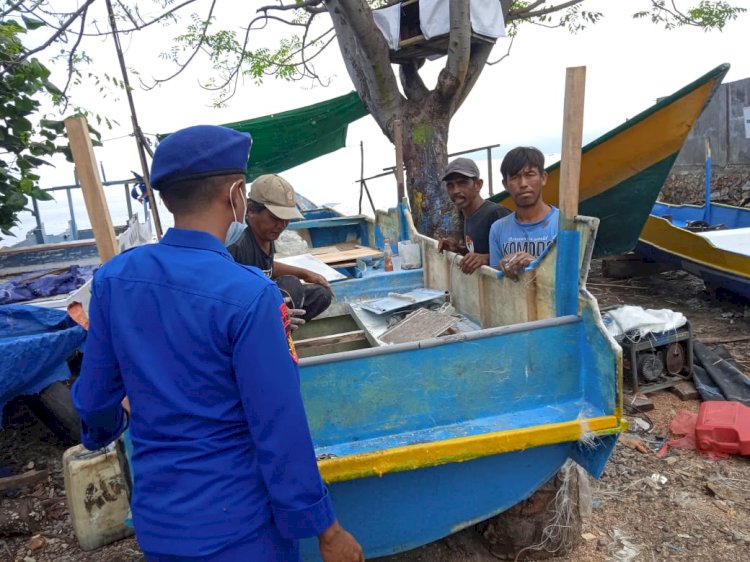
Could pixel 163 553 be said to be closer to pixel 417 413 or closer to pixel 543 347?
pixel 417 413

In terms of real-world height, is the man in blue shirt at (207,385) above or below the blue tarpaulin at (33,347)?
above

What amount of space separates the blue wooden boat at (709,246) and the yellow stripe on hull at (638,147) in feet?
3.45

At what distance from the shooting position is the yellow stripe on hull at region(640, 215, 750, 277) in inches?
239

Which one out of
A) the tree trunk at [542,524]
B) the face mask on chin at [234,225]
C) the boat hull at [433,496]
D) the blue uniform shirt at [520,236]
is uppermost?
the face mask on chin at [234,225]

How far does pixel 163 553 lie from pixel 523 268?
6.80 ft

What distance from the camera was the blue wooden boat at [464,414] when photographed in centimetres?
226

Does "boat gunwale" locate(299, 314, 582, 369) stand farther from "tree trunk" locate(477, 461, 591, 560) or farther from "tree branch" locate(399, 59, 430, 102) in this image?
"tree branch" locate(399, 59, 430, 102)

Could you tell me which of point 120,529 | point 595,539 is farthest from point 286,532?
point 120,529

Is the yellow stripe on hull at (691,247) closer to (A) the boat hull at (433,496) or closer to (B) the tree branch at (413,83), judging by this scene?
(B) the tree branch at (413,83)

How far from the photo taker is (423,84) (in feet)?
24.5

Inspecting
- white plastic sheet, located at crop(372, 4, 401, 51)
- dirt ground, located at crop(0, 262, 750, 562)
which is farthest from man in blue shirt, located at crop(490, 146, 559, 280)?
white plastic sheet, located at crop(372, 4, 401, 51)

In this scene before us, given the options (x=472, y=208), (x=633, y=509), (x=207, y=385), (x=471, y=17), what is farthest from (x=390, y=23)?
(x=207, y=385)

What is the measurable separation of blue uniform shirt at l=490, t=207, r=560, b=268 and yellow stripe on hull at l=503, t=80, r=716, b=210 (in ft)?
12.5

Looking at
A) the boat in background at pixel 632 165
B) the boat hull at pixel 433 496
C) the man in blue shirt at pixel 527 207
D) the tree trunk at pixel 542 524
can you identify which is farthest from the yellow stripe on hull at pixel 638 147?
the boat hull at pixel 433 496
